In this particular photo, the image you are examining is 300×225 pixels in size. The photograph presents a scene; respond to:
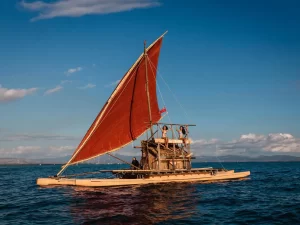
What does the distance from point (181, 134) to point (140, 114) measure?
542 cm

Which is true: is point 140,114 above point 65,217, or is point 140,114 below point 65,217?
above

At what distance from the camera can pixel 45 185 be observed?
102 feet

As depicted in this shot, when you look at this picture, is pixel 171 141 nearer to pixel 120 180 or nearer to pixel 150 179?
pixel 150 179

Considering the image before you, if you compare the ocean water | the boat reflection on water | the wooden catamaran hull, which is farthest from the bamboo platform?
the ocean water

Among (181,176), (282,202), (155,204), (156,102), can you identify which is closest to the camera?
(155,204)

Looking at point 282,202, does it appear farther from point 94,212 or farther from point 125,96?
point 125,96

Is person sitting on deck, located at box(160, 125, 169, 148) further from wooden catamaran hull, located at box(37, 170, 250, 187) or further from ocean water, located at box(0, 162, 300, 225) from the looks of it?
ocean water, located at box(0, 162, 300, 225)

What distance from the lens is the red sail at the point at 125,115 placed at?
31.5 metres

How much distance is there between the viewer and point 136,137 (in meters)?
36.2

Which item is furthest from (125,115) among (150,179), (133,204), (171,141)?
(133,204)

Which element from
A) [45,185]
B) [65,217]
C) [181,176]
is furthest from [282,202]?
[45,185]

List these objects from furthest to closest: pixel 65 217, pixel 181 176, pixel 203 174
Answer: pixel 203 174 < pixel 181 176 < pixel 65 217

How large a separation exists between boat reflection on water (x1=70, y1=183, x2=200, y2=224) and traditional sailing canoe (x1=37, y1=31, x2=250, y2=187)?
6.23 ft

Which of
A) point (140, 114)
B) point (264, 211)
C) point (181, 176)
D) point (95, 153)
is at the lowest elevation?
point (264, 211)
